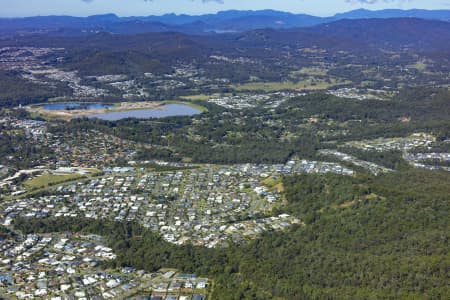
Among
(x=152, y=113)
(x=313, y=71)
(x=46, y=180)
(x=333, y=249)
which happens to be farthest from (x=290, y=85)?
(x=333, y=249)

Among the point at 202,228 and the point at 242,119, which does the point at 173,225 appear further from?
the point at 242,119

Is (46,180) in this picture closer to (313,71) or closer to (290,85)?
(290,85)

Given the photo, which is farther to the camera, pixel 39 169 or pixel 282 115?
pixel 282 115

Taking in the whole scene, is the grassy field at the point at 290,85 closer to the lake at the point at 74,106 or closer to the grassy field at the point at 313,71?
the grassy field at the point at 313,71

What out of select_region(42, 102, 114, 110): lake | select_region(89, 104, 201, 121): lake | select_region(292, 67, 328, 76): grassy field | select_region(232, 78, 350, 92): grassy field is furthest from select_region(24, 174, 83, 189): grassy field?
select_region(292, 67, 328, 76): grassy field

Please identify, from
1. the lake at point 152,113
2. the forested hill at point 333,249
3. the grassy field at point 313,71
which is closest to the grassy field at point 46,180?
the forested hill at point 333,249

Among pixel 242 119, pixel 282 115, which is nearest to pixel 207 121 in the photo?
pixel 242 119

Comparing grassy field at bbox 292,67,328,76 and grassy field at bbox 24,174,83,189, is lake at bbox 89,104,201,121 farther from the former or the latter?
grassy field at bbox 292,67,328,76
